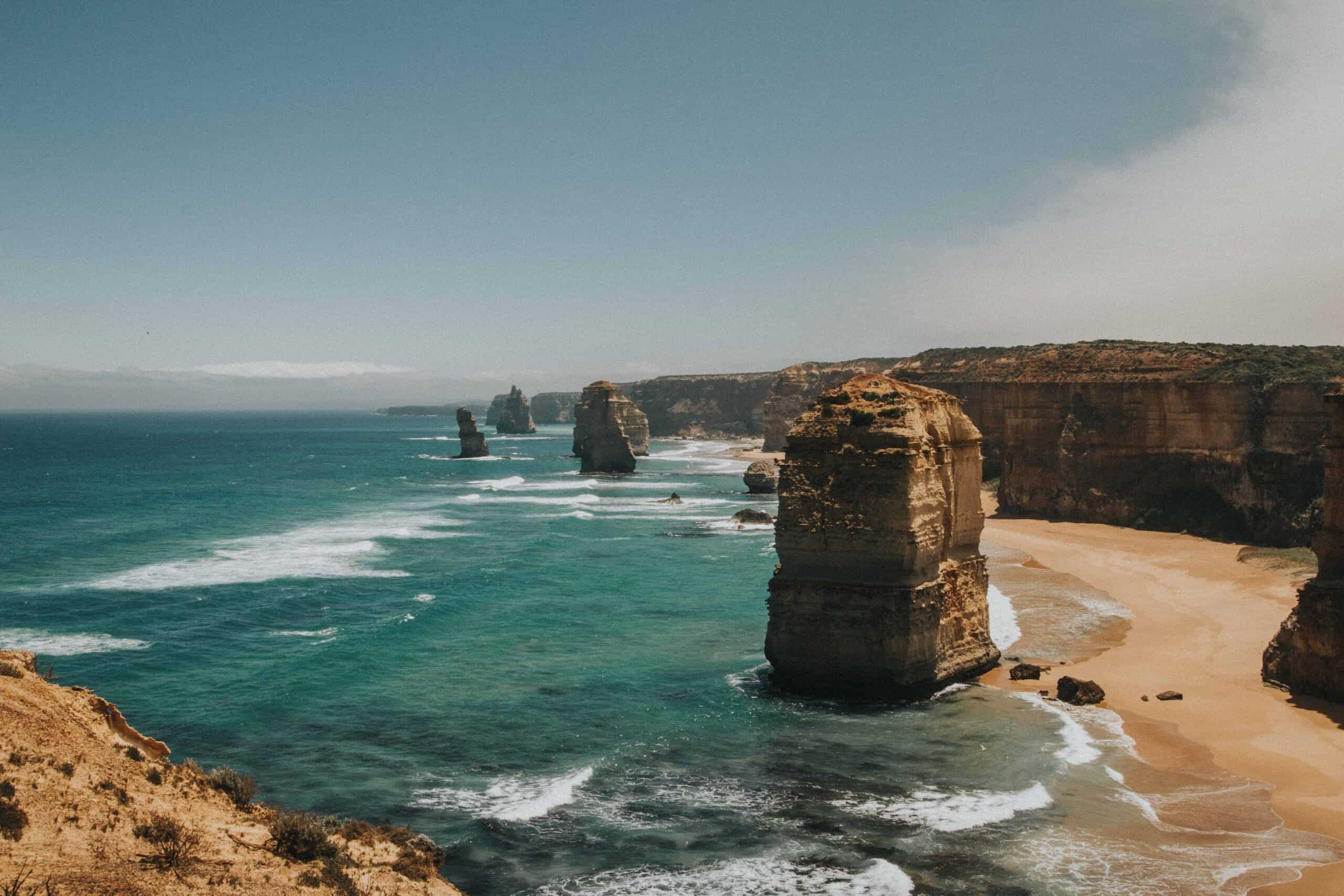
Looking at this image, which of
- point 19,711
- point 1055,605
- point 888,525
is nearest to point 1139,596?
point 1055,605

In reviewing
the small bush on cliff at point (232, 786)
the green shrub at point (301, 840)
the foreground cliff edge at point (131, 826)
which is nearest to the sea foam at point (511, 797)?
the foreground cliff edge at point (131, 826)

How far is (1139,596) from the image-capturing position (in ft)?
115

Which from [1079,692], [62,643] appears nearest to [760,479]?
[1079,692]

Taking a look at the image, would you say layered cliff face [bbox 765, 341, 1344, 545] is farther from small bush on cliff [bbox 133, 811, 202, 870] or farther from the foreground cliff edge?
small bush on cliff [bbox 133, 811, 202, 870]

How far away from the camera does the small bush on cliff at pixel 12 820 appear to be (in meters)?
8.84

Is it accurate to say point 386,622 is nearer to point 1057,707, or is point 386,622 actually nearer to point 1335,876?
point 1057,707

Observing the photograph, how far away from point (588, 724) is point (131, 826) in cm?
1323

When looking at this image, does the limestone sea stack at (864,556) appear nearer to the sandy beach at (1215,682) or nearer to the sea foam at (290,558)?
the sandy beach at (1215,682)

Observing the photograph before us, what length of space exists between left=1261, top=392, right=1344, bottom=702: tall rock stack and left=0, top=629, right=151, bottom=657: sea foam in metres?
30.3

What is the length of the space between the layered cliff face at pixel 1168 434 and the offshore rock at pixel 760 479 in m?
15.9

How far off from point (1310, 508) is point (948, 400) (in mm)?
22300

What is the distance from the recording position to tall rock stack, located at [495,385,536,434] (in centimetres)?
18212

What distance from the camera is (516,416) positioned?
18350cm

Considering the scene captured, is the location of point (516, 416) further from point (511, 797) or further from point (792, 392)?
point (511, 797)
